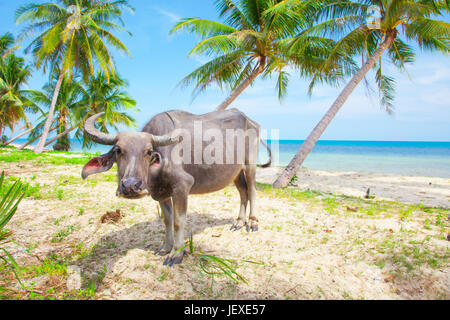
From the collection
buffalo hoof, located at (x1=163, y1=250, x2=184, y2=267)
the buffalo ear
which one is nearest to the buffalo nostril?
the buffalo ear

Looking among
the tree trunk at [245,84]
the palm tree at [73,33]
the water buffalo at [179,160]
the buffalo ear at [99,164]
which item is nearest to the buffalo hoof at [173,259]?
the water buffalo at [179,160]

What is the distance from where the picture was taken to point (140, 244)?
12.0 ft

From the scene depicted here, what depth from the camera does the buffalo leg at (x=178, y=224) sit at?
3.06 meters

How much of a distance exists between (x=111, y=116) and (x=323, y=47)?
17.6 m

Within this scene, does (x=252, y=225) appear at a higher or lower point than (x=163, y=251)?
higher

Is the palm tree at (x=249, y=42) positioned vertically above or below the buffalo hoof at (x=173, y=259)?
above

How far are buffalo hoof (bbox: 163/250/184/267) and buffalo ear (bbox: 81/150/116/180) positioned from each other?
1.28 m

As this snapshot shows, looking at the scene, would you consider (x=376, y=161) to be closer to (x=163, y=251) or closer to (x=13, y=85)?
(x=163, y=251)

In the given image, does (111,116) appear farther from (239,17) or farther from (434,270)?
(434,270)

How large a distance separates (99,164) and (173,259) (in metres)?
1.40

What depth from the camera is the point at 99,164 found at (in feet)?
9.22

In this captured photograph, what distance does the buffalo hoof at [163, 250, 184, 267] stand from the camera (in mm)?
3103

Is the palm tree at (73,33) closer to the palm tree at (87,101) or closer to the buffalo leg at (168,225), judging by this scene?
the palm tree at (87,101)

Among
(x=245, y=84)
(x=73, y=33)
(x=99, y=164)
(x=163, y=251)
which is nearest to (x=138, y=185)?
(x=99, y=164)
